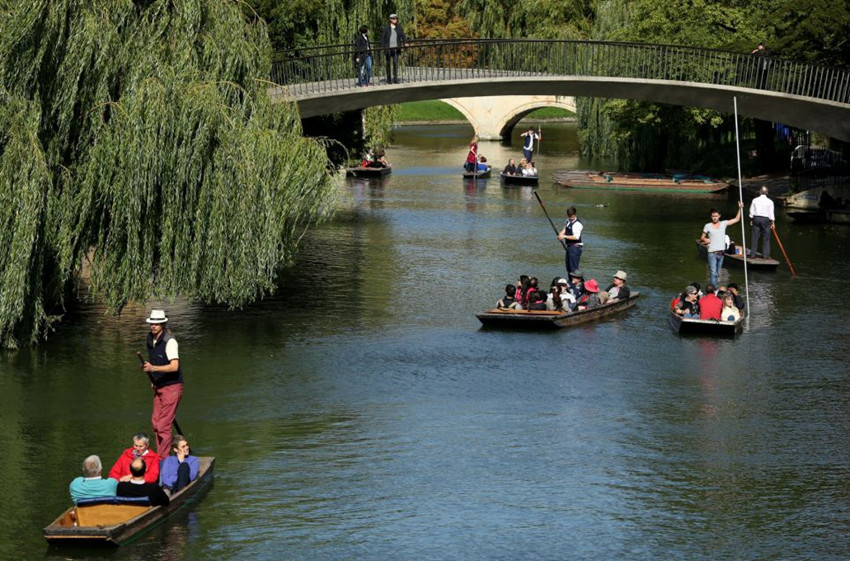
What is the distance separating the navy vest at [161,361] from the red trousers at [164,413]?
0.22ft

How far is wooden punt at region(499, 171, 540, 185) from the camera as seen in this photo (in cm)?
5609

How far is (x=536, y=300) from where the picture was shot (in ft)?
86.8

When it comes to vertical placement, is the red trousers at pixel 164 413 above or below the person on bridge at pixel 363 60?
below

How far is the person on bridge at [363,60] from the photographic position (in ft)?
127

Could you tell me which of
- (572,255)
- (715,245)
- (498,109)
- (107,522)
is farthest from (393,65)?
(498,109)

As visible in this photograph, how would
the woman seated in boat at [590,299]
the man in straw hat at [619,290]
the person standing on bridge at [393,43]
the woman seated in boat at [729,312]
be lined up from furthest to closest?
the person standing on bridge at [393,43] → the man in straw hat at [619,290] → the woman seated in boat at [590,299] → the woman seated in boat at [729,312]

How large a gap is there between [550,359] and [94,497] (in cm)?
1070

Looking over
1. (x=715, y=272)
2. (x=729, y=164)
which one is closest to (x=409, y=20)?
(x=729, y=164)

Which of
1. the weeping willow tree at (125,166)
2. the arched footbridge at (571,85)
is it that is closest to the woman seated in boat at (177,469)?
the weeping willow tree at (125,166)

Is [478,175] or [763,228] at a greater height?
[478,175]

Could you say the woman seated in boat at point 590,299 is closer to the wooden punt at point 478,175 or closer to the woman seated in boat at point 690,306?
the woman seated in boat at point 690,306

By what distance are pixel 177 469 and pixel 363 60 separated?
83.5 ft

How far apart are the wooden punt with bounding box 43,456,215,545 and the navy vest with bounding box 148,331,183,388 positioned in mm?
1537

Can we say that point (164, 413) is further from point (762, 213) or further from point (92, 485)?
point (762, 213)
